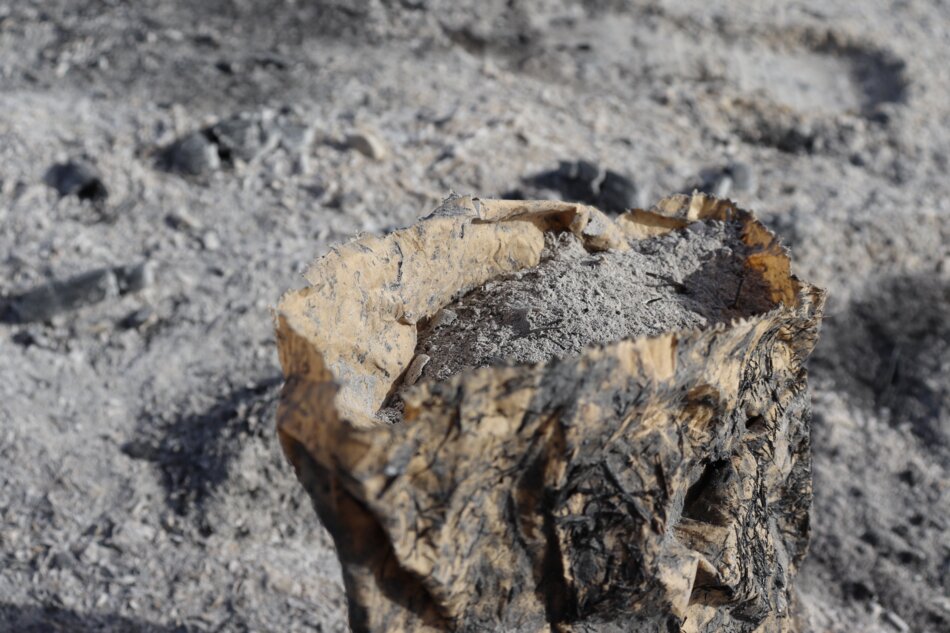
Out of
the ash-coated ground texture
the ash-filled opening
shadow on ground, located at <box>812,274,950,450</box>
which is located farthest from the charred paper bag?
shadow on ground, located at <box>812,274,950,450</box>

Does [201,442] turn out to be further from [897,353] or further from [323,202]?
[897,353]

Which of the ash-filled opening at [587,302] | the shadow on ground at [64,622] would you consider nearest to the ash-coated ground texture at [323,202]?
the shadow on ground at [64,622]

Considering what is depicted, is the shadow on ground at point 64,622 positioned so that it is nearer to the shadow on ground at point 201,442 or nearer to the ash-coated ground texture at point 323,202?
the ash-coated ground texture at point 323,202

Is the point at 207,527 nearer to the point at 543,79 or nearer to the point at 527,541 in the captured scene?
the point at 527,541

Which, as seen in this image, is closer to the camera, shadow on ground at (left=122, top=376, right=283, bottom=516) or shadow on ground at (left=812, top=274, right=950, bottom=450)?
shadow on ground at (left=122, top=376, right=283, bottom=516)

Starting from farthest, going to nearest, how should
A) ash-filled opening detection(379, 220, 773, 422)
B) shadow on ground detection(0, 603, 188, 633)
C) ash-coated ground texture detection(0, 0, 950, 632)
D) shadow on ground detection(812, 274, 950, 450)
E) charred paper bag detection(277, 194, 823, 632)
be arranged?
shadow on ground detection(812, 274, 950, 450) < ash-coated ground texture detection(0, 0, 950, 632) < shadow on ground detection(0, 603, 188, 633) < ash-filled opening detection(379, 220, 773, 422) < charred paper bag detection(277, 194, 823, 632)

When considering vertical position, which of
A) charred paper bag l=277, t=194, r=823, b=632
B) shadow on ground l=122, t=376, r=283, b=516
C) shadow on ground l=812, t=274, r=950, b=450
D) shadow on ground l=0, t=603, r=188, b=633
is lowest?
shadow on ground l=0, t=603, r=188, b=633

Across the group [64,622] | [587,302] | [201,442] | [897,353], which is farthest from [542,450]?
[897,353]

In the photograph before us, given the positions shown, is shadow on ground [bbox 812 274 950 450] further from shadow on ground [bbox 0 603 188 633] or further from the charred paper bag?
shadow on ground [bbox 0 603 188 633]
